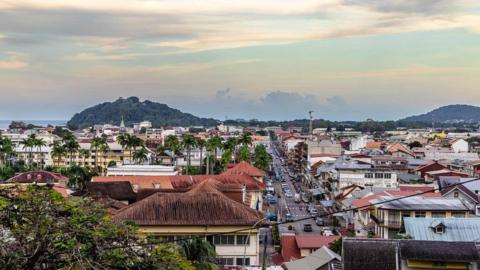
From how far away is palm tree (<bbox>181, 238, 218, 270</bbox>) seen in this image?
15.9 m

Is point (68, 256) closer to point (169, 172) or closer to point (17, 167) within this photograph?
point (169, 172)

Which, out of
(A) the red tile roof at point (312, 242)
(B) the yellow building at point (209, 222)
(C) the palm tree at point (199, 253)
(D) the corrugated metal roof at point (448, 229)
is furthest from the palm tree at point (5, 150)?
(C) the palm tree at point (199, 253)

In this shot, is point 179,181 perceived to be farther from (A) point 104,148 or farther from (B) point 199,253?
(A) point 104,148

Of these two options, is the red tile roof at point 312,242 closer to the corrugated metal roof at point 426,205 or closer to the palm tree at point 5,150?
the corrugated metal roof at point 426,205

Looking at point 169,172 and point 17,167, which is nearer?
point 169,172

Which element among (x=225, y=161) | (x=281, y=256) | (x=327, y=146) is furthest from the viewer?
(x=327, y=146)

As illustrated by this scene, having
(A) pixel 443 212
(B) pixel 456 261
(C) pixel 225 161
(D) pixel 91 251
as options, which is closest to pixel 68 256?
(D) pixel 91 251

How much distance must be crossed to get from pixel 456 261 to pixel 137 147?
71.9 m

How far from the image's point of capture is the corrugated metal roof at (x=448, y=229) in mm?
23109

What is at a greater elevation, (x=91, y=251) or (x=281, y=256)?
(x=91, y=251)

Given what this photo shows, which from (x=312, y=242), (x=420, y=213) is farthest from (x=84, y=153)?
(x=420, y=213)

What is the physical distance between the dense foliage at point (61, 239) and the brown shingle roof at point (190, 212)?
14353 mm

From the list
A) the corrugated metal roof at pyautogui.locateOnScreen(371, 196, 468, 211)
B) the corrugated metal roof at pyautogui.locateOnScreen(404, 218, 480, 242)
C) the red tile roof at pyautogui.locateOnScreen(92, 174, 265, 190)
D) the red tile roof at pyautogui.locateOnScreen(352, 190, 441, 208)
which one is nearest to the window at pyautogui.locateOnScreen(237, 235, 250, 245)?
the corrugated metal roof at pyautogui.locateOnScreen(404, 218, 480, 242)

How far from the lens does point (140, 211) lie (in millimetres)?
22641
